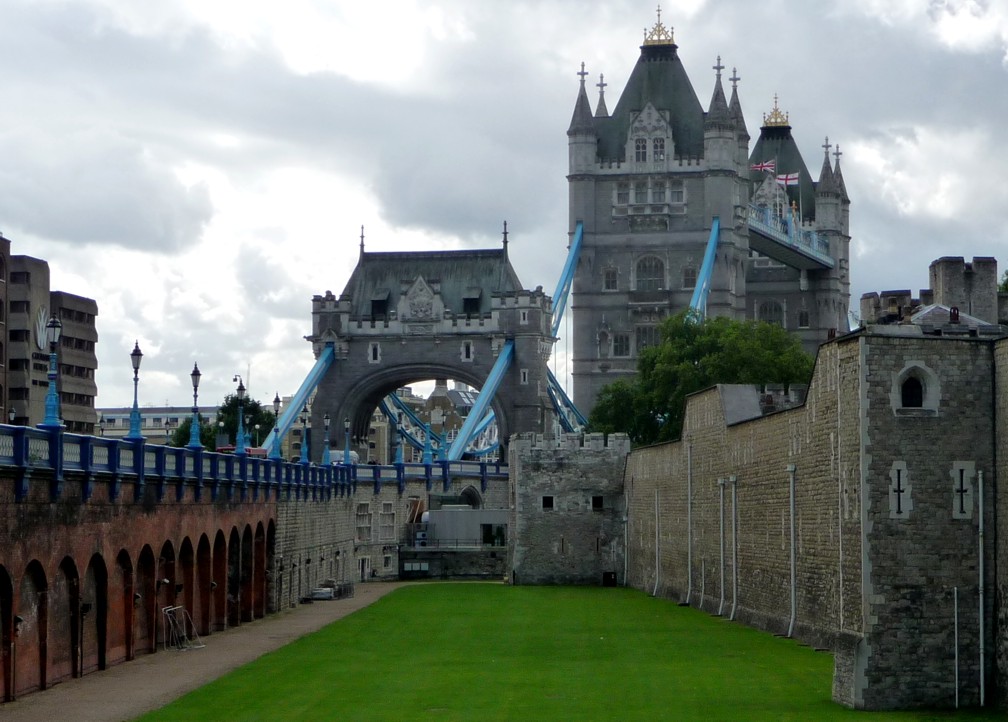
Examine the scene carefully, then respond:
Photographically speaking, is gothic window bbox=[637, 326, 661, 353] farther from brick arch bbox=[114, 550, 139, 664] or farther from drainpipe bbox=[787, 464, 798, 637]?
brick arch bbox=[114, 550, 139, 664]

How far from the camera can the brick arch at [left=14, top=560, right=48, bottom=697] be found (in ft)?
108

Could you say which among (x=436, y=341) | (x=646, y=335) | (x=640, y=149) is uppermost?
(x=640, y=149)

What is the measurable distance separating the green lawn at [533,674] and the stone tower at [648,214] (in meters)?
83.8

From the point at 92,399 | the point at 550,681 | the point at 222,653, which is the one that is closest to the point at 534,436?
the point at 222,653

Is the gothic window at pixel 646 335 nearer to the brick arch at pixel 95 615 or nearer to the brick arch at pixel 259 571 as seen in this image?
the brick arch at pixel 259 571

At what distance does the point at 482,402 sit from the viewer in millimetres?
119812

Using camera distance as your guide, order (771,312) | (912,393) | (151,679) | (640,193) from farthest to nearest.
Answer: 1. (771,312)
2. (640,193)
3. (151,679)
4. (912,393)

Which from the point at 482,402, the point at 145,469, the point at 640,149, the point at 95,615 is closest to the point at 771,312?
the point at 640,149

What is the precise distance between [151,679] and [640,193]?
345 feet

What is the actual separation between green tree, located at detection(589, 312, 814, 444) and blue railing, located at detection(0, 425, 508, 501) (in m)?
27.0

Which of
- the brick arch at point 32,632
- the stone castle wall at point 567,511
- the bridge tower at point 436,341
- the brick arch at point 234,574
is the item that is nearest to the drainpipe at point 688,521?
the brick arch at point 234,574

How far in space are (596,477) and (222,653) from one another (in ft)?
116

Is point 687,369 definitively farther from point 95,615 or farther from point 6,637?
point 6,637

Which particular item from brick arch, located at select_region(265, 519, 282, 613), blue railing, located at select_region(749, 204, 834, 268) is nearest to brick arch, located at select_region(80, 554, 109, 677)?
brick arch, located at select_region(265, 519, 282, 613)
